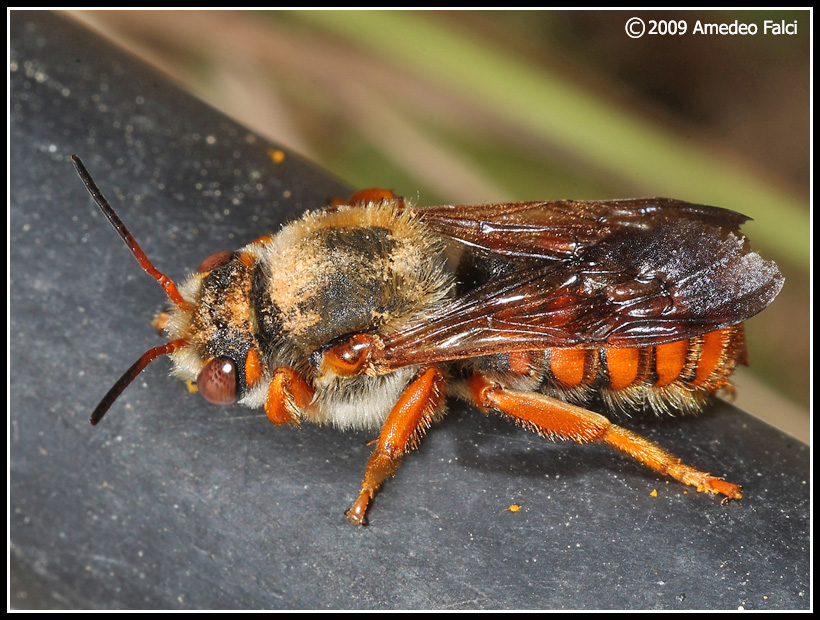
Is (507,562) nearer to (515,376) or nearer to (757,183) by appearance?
(515,376)

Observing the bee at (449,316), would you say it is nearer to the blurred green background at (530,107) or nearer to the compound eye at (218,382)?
the compound eye at (218,382)

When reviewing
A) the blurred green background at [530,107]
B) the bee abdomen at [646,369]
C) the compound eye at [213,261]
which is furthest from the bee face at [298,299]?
the blurred green background at [530,107]

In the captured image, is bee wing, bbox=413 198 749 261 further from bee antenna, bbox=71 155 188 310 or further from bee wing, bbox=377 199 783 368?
bee antenna, bbox=71 155 188 310

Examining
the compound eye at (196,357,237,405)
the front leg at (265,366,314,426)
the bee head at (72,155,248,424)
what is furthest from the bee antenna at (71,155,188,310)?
the front leg at (265,366,314,426)

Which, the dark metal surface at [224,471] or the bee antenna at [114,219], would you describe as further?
the bee antenna at [114,219]

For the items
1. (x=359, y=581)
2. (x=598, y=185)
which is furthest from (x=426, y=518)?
(x=598, y=185)

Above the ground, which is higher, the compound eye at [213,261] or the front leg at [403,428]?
the compound eye at [213,261]
